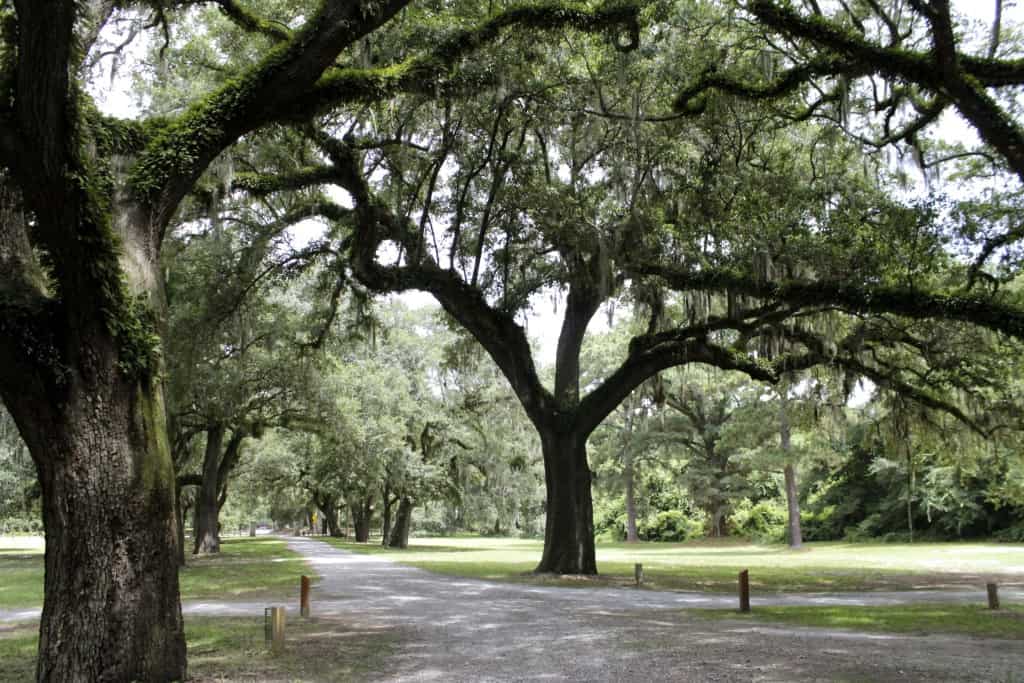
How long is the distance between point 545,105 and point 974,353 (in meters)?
11.3

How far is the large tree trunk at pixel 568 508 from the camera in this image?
19.3 metres

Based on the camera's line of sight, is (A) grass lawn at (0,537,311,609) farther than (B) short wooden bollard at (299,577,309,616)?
Yes

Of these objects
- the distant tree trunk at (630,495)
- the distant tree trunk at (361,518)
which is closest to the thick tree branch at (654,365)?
the distant tree trunk at (630,495)

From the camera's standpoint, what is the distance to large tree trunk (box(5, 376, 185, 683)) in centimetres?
683

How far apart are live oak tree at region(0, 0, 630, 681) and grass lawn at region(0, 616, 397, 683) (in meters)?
1.12

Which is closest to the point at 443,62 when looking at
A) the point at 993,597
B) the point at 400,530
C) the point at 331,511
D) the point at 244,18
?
the point at 244,18

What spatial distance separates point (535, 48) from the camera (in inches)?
488

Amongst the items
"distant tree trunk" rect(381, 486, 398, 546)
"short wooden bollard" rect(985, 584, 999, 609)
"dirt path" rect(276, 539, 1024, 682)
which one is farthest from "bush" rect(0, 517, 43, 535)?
"short wooden bollard" rect(985, 584, 999, 609)

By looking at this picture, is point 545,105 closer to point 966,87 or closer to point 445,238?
point 445,238

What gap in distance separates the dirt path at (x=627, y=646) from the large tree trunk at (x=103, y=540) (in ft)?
7.72

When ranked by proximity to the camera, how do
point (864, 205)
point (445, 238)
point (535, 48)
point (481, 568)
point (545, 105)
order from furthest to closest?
point (481, 568) → point (445, 238) → point (864, 205) → point (545, 105) → point (535, 48)

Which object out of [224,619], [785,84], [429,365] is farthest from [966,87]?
[429,365]

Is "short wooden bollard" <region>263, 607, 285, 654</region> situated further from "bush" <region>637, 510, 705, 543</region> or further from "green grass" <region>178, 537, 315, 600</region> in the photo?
"bush" <region>637, 510, 705, 543</region>

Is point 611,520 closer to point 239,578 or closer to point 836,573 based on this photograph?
point 836,573
